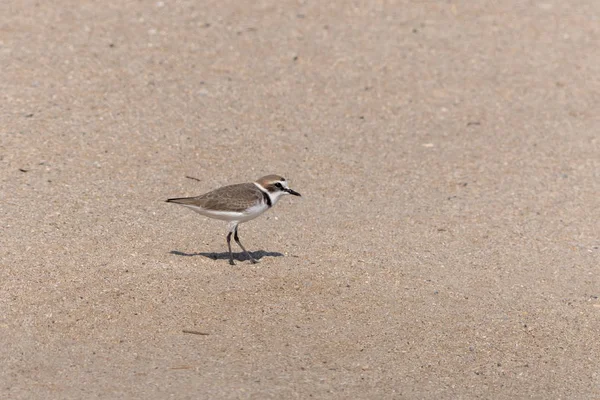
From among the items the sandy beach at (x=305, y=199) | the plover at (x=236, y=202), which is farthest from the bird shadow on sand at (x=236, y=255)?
the plover at (x=236, y=202)

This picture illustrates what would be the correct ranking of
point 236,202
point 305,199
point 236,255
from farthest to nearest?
point 305,199 → point 236,255 → point 236,202

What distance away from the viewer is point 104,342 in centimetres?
784

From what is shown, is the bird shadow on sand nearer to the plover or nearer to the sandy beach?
the sandy beach

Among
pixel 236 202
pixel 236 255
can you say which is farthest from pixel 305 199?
pixel 236 202

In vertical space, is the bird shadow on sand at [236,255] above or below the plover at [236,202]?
below

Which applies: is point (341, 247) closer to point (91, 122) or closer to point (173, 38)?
point (91, 122)

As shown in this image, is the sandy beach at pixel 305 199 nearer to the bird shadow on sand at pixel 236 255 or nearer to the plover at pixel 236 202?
the bird shadow on sand at pixel 236 255

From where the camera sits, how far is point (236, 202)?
9.09 meters

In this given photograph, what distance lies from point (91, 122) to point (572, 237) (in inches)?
249

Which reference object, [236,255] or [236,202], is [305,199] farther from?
[236,202]

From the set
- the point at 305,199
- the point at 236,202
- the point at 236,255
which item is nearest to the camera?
the point at 236,202

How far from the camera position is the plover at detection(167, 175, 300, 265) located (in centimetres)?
909

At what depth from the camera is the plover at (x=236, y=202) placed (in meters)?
9.09

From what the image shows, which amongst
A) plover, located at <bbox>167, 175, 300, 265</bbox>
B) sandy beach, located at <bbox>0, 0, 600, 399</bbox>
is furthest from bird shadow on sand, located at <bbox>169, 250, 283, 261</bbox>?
plover, located at <bbox>167, 175, 300, 265</bbox>
